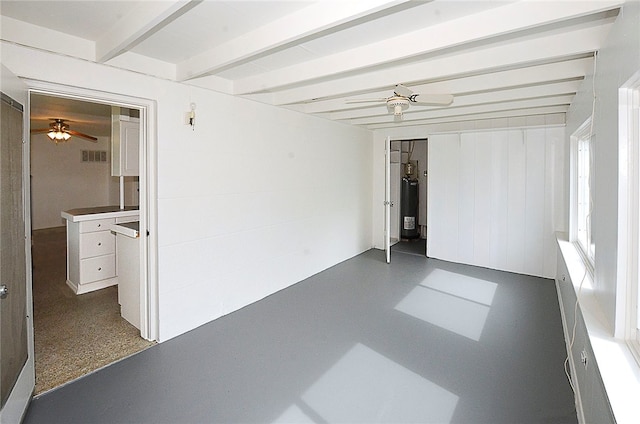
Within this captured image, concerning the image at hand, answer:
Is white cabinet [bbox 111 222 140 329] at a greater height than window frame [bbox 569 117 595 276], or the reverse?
window frame [bbox 569 117 595 276]

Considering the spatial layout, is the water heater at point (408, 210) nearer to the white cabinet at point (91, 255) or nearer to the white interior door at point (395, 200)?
the white interior door at point (395, 200)

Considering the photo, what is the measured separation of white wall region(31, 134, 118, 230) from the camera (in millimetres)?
7645

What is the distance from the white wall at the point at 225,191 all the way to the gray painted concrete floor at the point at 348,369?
0.31 meters

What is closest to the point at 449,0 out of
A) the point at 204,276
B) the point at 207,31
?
the point at 207,31

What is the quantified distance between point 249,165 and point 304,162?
3.35 feet

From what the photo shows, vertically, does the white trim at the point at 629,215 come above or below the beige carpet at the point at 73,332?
above

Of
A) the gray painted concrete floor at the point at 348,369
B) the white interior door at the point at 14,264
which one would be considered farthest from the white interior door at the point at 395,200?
the white interior door at the point at 14,264

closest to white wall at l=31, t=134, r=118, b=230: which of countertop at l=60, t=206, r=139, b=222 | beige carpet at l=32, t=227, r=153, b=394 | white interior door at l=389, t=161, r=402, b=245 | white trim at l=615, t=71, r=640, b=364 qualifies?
beige carpet at l=32, t=227, r=153, b=394

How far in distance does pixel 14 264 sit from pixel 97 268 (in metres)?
2.54

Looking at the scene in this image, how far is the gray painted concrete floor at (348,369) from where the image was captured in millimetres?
2002

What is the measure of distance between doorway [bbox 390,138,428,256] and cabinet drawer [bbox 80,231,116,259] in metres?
4.84

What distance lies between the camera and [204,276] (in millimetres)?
3152

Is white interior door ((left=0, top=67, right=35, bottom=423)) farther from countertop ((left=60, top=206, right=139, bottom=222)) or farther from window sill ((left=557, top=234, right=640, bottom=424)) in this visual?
window sill ((left=557, top=234, right=640, bottom=424))

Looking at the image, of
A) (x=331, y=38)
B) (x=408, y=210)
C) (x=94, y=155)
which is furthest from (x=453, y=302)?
(x=94, y=155)
